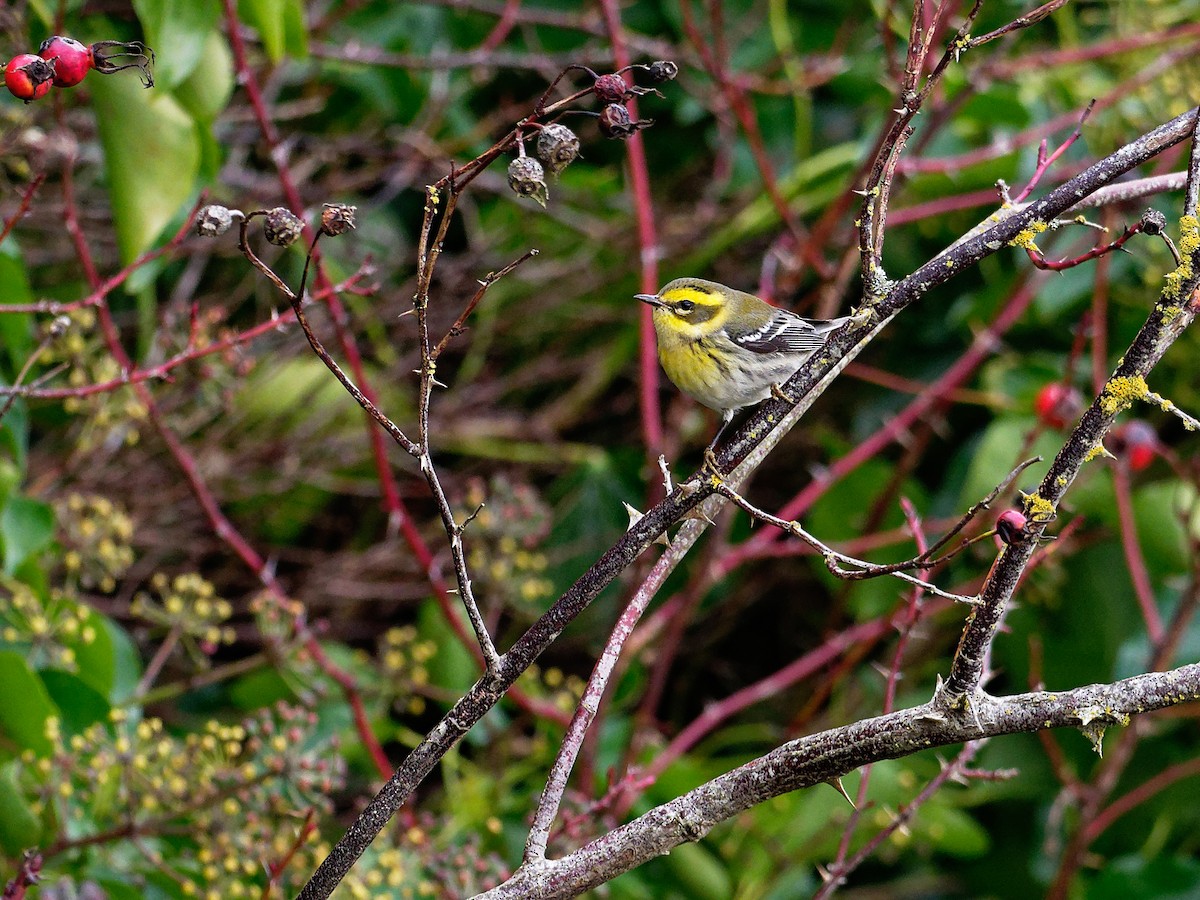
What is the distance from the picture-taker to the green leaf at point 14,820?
A: 1.88m

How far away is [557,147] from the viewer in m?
1.10

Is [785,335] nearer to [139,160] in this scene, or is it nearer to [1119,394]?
[139,160]

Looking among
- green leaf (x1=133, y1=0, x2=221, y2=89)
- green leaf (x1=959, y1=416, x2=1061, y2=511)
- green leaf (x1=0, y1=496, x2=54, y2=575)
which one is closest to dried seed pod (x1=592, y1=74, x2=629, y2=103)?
green leaf (x1=133, y1=0, x2=221, y2=89)

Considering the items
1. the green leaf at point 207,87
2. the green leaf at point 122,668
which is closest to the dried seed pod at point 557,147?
the green leaf at point 207,87

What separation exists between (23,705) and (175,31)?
1.08 meters

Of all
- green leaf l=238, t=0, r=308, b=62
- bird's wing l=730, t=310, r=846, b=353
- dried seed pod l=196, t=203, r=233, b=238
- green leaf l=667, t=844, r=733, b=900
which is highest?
green leaf l=238, t=0, r=308, b=62

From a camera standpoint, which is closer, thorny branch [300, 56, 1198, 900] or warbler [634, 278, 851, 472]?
thorny branch [300, 56, 1198, 900]

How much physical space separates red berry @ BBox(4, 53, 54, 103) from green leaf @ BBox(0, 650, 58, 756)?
1.05 metres

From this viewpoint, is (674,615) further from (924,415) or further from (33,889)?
(33,889)

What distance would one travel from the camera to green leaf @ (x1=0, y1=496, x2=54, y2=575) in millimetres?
2051

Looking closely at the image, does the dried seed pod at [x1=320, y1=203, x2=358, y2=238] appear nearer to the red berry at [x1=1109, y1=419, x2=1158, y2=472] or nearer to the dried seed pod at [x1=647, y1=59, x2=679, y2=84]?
the dried seed pod at [x1=647, y1=59, x2=679, y2=84]

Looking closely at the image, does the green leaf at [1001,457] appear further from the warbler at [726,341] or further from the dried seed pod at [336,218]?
the dried seed pod at [336,218]

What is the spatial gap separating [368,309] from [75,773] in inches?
60.4

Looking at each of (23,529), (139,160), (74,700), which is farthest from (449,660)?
(139,160)
